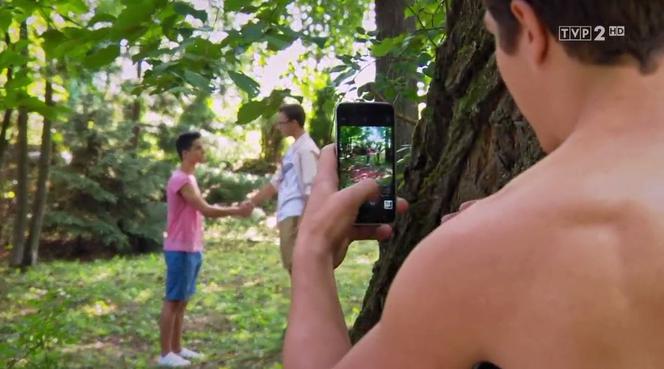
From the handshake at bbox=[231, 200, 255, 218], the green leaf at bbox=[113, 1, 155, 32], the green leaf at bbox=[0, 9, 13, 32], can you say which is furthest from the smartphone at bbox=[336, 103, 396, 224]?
the handshake at bbox=[231, 200, 255, 218]

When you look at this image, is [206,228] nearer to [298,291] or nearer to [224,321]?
[224,321]

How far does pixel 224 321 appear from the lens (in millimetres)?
7699

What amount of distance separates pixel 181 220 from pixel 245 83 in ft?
11.1

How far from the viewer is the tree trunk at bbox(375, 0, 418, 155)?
3.12 meters

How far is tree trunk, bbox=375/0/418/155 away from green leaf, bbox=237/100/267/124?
49 cm

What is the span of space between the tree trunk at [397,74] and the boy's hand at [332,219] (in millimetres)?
397

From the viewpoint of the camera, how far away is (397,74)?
3523mm

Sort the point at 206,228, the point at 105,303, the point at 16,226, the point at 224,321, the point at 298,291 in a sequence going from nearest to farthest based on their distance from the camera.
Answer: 1. the point at 298,291
2. the point at 224,321
3. the point at 105,303
4. the point at 16,226
5. the point at 206,228

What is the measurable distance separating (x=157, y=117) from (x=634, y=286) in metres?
13.7

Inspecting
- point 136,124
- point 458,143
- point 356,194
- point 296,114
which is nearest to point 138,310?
point 296,114

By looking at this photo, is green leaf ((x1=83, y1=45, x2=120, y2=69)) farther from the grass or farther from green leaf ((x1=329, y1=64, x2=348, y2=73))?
the grass

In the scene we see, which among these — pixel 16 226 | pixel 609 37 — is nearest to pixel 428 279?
pixel 609 37

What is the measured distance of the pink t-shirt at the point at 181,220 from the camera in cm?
558

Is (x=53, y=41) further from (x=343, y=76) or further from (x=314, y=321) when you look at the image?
(x=314, y=321)
